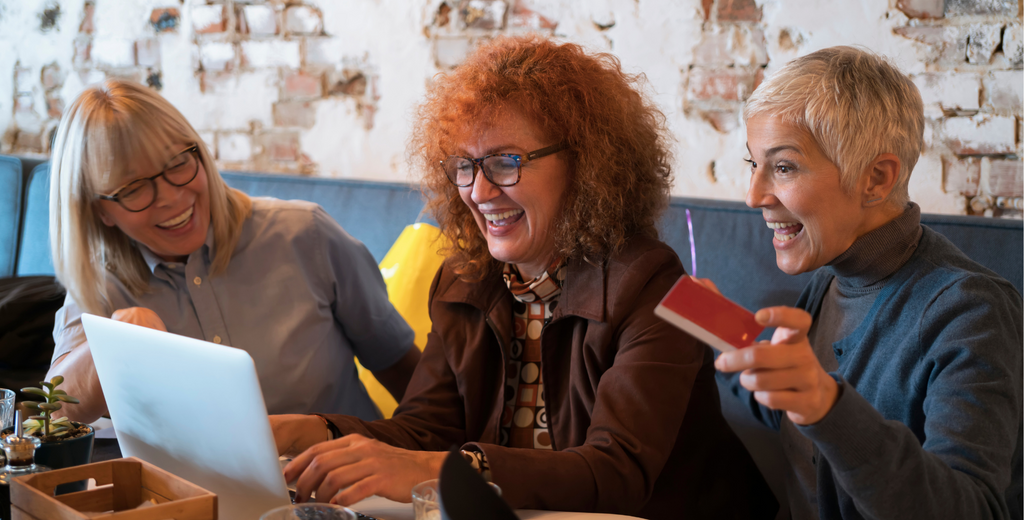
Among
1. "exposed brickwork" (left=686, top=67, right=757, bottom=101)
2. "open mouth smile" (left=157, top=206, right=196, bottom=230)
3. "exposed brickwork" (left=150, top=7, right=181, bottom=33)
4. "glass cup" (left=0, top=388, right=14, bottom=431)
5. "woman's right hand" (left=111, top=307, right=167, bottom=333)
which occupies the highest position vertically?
"exposed brickwork" (left=150, top=7, right=181, bottom=33)

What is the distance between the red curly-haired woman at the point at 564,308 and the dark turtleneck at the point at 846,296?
0.09m

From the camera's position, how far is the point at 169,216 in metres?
1.52

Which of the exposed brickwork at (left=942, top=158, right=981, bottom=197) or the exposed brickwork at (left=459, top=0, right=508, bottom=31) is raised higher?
the exposed brickwork at (left=459, top=0, right=508, bottom=31)

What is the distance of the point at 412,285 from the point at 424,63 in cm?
86

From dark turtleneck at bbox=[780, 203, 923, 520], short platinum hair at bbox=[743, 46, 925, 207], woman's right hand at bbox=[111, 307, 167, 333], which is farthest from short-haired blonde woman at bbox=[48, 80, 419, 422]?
short platinum hair at bbox=[743, 46, 925, 207]

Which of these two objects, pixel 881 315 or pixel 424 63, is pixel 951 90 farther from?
pixel 424 63

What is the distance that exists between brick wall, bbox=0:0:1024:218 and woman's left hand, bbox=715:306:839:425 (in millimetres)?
954

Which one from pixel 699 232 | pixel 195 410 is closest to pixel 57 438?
pixel 195 410

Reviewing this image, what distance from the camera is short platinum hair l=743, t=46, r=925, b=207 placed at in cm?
106

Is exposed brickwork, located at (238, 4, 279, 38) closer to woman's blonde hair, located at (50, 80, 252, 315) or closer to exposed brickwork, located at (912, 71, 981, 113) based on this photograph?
woman's blonde hair, located at (50, 80, 252, 315)

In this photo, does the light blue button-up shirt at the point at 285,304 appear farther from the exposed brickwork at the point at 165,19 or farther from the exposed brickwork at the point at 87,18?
the exposed brickwork at the point at 87,18

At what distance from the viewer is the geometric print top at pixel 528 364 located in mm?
Answer: 1310

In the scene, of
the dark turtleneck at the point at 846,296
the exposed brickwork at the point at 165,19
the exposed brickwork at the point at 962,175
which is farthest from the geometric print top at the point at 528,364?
the exposed brickwork at the point at 165,19

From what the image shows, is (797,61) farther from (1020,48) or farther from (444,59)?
(444,59)
